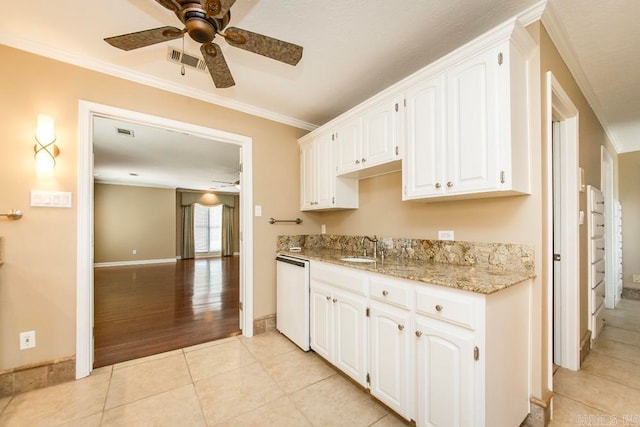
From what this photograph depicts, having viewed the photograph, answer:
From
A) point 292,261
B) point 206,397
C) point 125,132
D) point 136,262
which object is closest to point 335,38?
point 292,261

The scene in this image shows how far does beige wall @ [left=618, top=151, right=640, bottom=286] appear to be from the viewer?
404 centimetres

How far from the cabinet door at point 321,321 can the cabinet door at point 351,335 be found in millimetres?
79

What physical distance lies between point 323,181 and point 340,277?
120 centimetres

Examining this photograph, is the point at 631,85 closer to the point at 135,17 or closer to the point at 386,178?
the point at 386,178

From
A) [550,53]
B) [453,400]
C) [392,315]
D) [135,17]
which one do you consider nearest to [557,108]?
[550,53]

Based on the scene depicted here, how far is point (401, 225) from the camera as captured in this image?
246 centimetres

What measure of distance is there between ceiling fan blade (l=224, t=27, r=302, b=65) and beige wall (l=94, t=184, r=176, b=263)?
844 cm

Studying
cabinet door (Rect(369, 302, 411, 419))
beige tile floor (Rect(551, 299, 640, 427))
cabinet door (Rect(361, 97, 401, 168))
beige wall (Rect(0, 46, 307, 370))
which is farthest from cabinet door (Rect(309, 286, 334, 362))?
beige wall (Rect(0, 46, 307, 370))

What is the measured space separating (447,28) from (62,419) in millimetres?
3525

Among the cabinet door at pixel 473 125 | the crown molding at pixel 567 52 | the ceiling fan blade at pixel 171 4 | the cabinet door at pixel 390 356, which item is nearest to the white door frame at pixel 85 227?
the ceiling fan blade at pixel 171 4

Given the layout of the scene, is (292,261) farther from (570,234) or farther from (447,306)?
(570,234)

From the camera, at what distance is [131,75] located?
7.50 ft

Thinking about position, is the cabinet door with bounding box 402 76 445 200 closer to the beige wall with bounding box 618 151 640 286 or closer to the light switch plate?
the light switch plate

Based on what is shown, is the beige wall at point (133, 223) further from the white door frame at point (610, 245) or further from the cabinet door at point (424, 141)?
the white door frame at point (610, 245)
